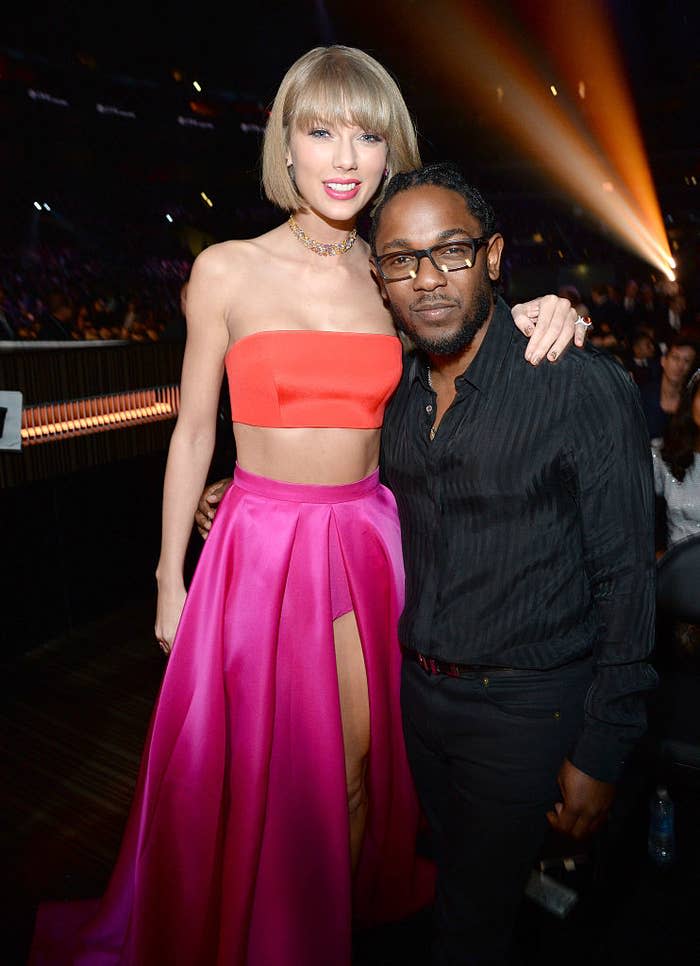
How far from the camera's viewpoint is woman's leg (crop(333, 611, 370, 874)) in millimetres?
1673

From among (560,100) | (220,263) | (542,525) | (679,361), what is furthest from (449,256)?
(560,100)

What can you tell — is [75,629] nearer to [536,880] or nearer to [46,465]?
[46,465]

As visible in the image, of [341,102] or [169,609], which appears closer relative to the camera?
[341,102]

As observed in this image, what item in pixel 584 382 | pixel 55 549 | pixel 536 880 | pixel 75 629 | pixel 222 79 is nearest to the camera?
pixel 584 382

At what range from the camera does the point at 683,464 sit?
306cm

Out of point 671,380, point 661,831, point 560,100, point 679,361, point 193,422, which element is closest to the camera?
point 193,422

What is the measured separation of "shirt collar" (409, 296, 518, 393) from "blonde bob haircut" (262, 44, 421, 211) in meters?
0.49

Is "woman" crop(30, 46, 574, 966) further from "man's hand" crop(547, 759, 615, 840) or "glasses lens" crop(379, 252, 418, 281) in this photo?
"man's hand" crop(547, 759, 615, 840)

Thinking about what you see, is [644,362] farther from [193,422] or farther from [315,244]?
[193,422]

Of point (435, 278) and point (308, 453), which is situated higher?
point (435, 278)

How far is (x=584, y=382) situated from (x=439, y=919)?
3.21 ft

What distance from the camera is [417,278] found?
121 centimetres

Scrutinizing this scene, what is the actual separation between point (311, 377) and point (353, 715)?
732 mm

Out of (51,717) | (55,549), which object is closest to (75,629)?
(55,549)
